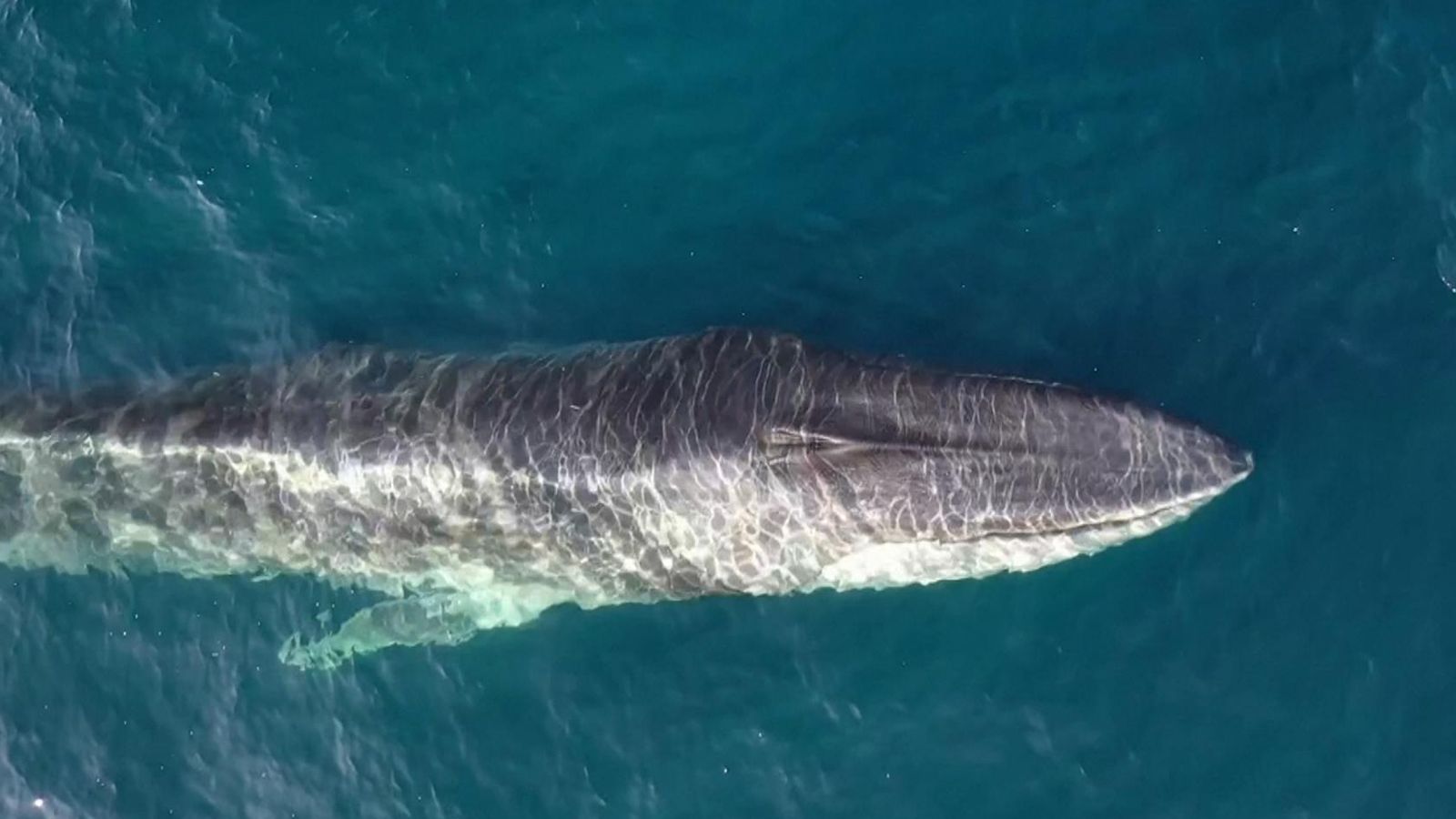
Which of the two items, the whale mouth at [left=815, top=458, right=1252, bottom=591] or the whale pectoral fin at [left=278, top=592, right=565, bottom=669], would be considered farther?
the whale pectoral fin at [left=278, top=592, right=565, bottom=669]

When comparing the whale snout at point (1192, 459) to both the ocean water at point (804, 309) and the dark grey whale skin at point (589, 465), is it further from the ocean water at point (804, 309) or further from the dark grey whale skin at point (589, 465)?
the ocean water at point (804, 309)

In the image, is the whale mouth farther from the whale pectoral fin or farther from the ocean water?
the whale pectoral fin

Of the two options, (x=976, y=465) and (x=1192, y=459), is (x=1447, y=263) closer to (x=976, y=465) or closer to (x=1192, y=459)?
(x=1192, y=459)

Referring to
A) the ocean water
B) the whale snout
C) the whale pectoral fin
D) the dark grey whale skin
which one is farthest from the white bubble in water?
the whale pectoral fin

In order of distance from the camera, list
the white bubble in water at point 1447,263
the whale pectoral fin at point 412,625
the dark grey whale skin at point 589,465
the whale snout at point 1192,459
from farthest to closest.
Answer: the white bubble in water at point 1447,263 → the whale pectoral fin at point 412,625 → the whale snout at point 1192,459 → the dark grey whale skin at point 589,465

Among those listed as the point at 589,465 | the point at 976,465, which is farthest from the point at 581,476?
the point at 976,465

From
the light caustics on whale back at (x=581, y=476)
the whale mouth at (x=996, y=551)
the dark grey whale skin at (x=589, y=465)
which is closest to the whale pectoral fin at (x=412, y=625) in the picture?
the light caustics on whale back at (x=581, y=476)
